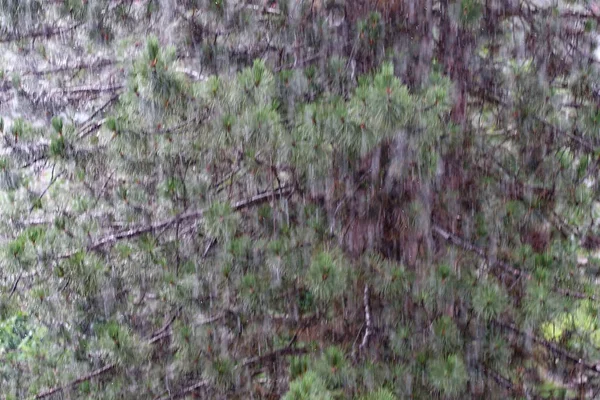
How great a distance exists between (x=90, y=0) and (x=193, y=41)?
62 cm

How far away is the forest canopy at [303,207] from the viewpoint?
302 centimetres

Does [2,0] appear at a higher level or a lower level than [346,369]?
higher

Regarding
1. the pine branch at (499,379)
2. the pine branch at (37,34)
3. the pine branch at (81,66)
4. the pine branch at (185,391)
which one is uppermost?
the pine branch at (37,34)

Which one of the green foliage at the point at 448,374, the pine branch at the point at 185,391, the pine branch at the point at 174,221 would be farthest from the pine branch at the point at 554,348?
the pine branch at the point at 185,391

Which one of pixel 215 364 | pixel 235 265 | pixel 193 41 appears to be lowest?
pixel 215 364

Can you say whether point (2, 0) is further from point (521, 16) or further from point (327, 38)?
point (521, 16)

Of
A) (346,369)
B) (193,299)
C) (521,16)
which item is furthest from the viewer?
(521,16)

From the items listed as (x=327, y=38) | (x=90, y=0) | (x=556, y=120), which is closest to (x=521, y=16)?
(x=556, y=120)

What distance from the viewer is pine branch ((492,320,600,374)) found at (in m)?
3.29

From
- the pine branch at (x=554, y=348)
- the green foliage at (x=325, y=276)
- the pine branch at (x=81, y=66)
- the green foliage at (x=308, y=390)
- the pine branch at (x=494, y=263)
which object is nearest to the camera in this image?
the green foliage at (x=308, y=390)

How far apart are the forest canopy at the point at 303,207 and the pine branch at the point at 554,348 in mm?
21

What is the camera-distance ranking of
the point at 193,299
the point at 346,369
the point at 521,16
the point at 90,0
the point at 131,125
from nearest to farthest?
1. the point at 346,369
2. the point at 131,125
3. the point at 193,299
4. the point at 90,0
5. the point at 521,16

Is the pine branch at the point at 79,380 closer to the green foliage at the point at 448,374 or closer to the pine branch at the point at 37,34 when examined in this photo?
the green foliage at the point at 448,374

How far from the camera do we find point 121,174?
144 inches
